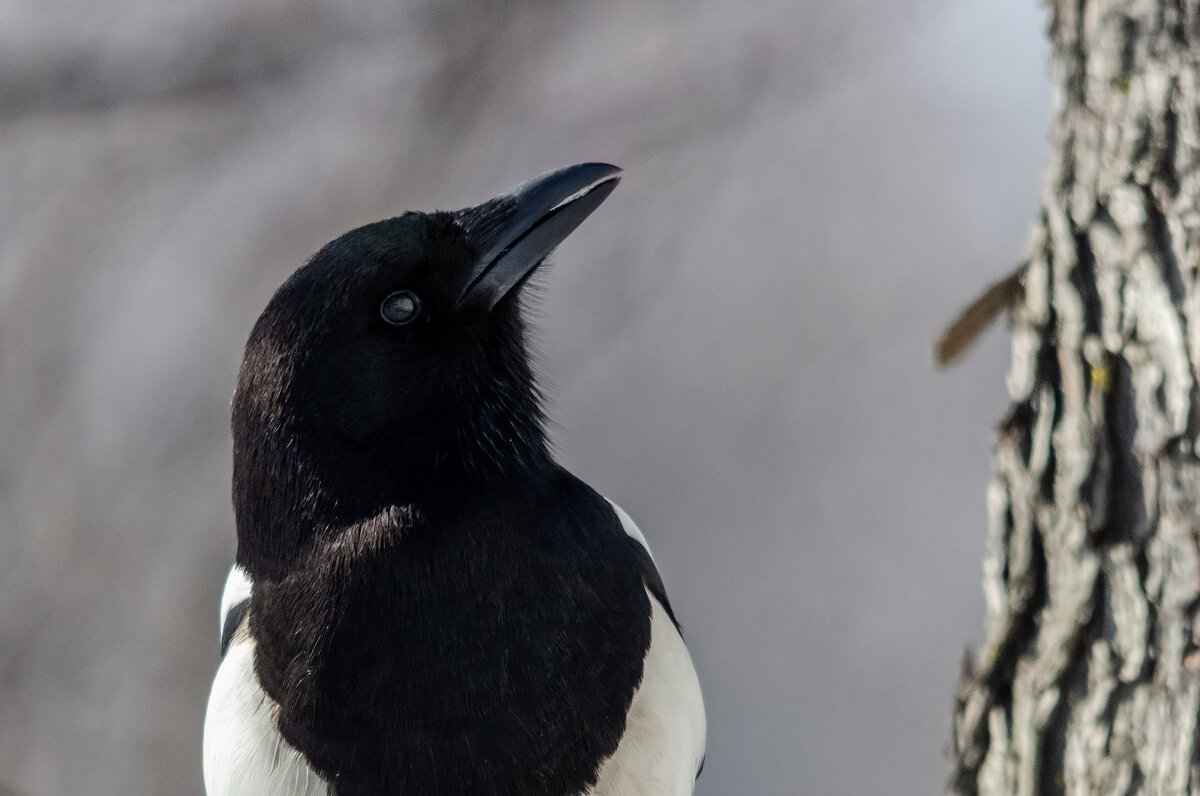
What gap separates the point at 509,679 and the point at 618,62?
2201 mm

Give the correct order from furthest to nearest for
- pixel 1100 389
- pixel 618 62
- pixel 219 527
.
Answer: pixel 219 527
pixel 618 62
pixel 1100 389

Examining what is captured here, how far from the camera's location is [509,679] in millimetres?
1171

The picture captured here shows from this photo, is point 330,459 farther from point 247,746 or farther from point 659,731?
point 659,731

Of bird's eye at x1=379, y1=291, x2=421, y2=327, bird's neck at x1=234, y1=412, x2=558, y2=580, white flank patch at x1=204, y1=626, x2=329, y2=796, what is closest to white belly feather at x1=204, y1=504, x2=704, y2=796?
white flank patch at x1=204, y1=626, x2=329, y2=796

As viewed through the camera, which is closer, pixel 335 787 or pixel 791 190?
pixel 335 787

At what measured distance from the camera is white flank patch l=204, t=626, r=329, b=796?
3.98 feet

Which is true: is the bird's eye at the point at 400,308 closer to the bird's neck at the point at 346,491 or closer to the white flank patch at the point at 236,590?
the bird's neck at the point at 346,491

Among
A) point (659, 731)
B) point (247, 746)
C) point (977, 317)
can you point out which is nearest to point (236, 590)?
point (247, 746)

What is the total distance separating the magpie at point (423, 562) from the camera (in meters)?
1.16

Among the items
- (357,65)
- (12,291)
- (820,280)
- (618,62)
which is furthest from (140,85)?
(820,280)

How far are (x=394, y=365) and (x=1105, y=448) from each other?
3.17 feet

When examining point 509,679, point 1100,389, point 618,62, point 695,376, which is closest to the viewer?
point 509,679

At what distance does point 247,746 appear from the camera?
4.15 feet

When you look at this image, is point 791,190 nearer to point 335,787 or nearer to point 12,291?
point 12,291
